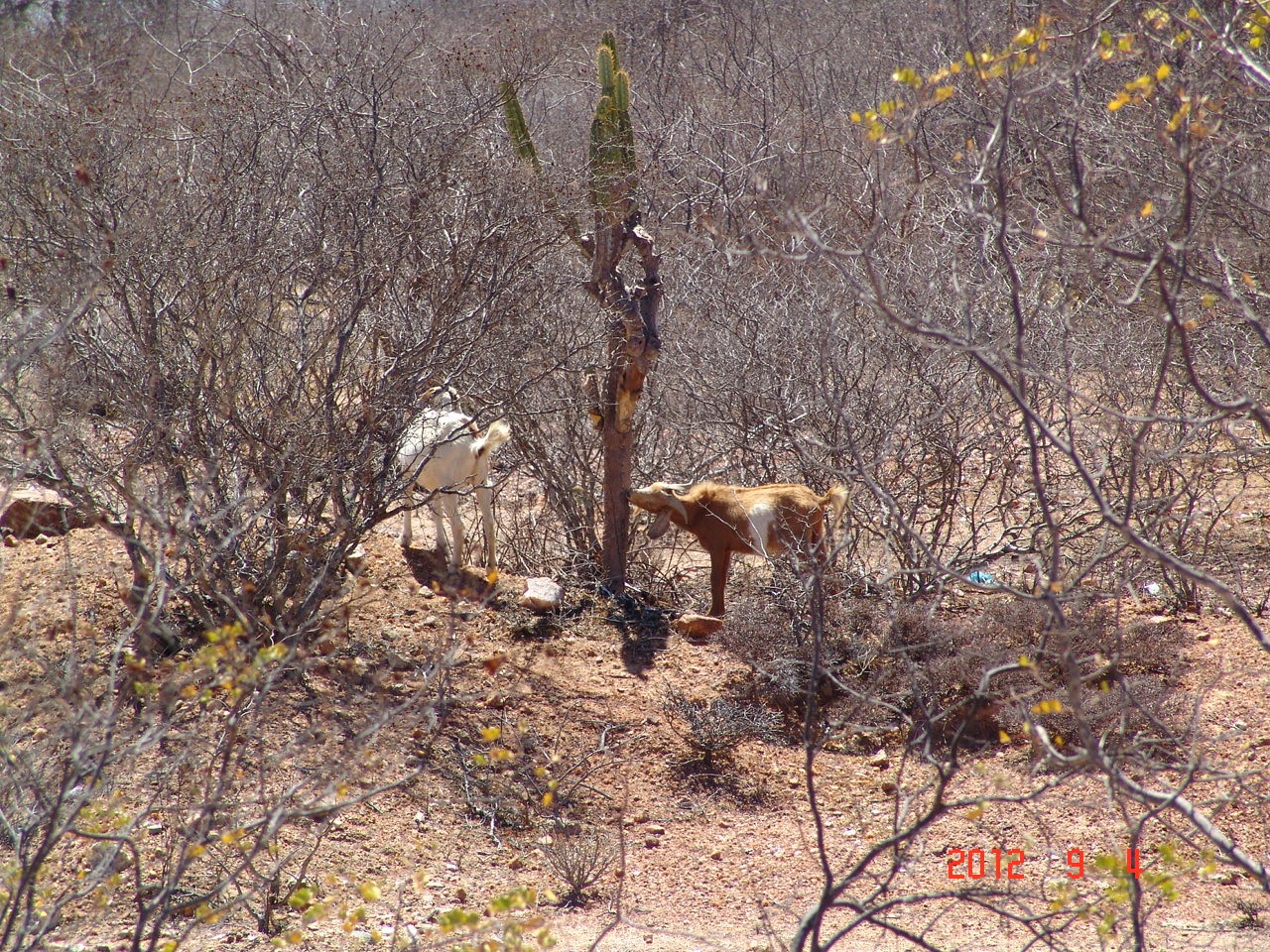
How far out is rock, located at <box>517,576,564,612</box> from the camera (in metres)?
7.39

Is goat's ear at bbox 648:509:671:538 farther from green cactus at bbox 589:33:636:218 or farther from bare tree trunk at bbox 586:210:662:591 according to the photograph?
green cactus at bbox 589:33:636:218

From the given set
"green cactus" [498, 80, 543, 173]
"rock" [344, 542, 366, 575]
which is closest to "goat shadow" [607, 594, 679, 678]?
"rock" [344, 542, 366, 575]

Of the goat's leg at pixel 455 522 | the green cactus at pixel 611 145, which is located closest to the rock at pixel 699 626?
the goat's leg at pixel 455 522

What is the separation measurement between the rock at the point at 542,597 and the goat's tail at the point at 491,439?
2.89 feet

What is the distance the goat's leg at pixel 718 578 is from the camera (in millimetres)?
7266

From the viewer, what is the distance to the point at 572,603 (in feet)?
25.2

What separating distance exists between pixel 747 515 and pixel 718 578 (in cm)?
61

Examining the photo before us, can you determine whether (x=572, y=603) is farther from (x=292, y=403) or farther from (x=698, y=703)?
(x=292, y=403)

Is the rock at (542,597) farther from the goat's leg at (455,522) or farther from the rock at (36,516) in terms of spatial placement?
the rock at (36,516)

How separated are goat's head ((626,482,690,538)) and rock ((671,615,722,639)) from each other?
598mm

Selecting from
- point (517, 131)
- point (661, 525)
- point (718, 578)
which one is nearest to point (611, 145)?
point (517, 131)

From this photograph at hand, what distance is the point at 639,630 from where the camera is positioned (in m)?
7.52

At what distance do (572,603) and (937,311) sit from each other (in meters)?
2.95
